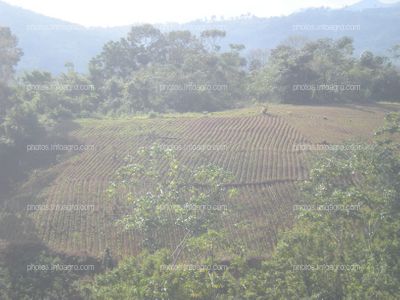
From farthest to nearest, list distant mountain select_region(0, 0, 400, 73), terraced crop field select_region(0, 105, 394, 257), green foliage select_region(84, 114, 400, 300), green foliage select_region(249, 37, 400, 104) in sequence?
distant mountain select_region(0, 0, 400, 73) < green foliage select_region(249, 37, 400, 104) < terraced crop field select_region(0, 105, 394, 257) < green foliage select_region(84, 114, 400, 300)

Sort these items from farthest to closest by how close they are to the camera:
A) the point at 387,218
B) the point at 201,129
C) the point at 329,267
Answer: the point at 201,129 → the point at 387,218 → the point at 329,267

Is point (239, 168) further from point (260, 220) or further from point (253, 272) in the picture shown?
point (253, 272)

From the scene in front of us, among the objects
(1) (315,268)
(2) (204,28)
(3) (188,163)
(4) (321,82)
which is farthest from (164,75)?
(2) (204,28)

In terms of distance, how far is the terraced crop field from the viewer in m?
17.1

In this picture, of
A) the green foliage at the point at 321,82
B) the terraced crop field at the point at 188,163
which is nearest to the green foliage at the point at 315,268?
the terraced crop field at the point at 188,163

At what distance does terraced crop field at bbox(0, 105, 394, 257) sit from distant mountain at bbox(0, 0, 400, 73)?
164 ft

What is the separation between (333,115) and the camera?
3038 centimetres

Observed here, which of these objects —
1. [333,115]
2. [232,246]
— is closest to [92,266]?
[232,246]

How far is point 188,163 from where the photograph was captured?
22031 millimetres

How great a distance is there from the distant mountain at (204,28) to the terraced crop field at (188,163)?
49941 millimetres

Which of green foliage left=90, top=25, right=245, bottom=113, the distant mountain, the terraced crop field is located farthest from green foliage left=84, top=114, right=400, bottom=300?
the distant mountain

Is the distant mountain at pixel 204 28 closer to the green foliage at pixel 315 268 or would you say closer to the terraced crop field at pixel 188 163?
the terraced crop field at pixel 188 163

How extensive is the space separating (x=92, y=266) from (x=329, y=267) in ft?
26.8

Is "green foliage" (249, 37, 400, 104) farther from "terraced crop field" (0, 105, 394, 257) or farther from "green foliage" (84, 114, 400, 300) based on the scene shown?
"green foliage" (84, 114, 400, 300)
